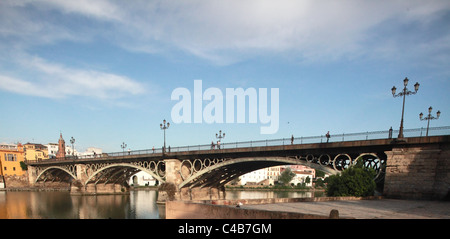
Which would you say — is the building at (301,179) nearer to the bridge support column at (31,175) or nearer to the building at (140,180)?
the building at (140,180)

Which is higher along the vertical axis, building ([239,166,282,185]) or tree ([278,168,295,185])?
tree ([278,168,295,185])

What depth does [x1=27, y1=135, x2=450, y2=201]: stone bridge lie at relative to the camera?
17.8 metres

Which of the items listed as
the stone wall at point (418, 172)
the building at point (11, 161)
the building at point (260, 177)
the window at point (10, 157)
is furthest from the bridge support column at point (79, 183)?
the building at point (260, 177)

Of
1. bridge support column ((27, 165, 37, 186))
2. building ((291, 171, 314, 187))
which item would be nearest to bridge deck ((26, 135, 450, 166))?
bridge support column ((27, 165, 37, 186))

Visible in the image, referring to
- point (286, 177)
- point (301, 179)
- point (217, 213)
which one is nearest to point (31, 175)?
point (286, 177)

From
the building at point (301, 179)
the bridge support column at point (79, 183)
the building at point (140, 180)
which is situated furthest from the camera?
the building at point (301, 179)

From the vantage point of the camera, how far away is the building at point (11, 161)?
70000mm

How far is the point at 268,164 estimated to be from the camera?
33.7 m

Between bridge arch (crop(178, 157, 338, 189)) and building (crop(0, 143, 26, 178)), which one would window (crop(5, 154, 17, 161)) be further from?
bridge arch (crop(178, 157, 338, 189))

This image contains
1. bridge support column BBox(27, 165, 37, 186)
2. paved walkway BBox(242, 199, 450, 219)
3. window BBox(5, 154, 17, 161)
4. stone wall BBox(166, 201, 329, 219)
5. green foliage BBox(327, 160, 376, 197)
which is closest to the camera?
stone wall BBox(166, 201, 329, 219)

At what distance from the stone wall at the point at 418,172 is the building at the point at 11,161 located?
82605mm

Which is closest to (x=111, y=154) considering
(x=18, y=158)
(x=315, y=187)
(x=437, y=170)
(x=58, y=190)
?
(x=58, y=190)

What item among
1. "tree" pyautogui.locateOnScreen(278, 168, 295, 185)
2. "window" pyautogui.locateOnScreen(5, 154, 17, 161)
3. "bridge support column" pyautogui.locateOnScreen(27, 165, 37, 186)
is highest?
"window" pyautogui.locateOnScreen(5, 154, 17, 161)
